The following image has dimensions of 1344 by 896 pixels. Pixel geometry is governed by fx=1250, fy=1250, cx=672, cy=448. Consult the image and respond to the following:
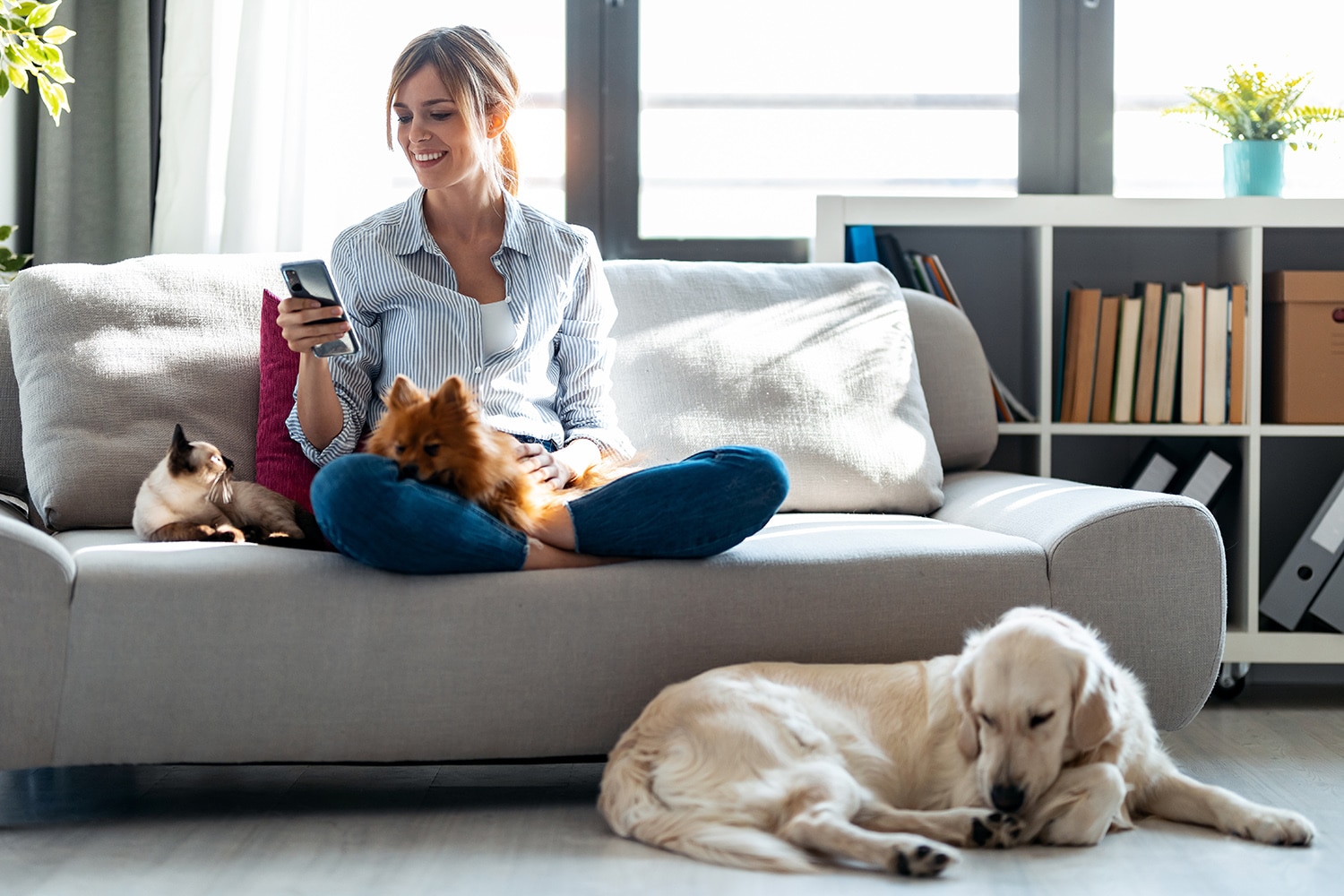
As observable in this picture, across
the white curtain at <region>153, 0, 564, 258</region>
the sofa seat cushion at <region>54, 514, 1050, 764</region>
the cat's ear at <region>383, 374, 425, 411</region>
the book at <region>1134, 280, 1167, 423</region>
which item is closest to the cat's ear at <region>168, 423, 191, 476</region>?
the sofa seat cushion at <region>54, 514, 1050, 764</region>

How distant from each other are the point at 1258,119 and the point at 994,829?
209 centimetres

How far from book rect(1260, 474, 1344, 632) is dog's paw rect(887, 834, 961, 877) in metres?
1.70

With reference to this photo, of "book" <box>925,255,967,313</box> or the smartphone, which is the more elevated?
"book" <box>925,255,967,313</box>

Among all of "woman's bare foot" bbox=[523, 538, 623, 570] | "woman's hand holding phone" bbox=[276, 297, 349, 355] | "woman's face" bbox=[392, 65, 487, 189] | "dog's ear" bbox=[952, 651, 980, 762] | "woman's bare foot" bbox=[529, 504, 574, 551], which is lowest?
"dog's ear" bbox=[952, 651, 980, 762]

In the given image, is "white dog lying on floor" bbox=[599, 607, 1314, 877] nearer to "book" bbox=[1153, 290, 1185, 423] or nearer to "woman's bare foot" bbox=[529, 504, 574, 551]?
"woman's bare foot" bbox=[529, 504, 574, 551]

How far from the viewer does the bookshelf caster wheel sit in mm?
2801

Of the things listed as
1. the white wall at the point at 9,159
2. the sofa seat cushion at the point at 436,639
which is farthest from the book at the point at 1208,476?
the white wall at the point at 9,159

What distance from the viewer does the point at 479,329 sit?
7.16ft

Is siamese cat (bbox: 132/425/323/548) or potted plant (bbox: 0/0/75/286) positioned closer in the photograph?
siamese cat (bbox: 132/425/323/548)

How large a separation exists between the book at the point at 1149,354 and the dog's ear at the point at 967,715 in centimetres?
154

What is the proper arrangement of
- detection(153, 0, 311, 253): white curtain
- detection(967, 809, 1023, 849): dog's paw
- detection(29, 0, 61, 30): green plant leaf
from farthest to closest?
detection(153, 0, 311, 253): white curtain < detection(29, 0, 61, 30): green plant leaf < detection(967, 809, 1023, 849): dog's paw

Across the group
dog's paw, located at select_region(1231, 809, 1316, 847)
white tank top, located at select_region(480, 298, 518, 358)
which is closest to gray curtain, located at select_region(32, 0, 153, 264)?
white tank top, located at select_region(480, 298, 518, 358)

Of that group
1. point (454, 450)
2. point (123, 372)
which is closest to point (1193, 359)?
point (454, 450)

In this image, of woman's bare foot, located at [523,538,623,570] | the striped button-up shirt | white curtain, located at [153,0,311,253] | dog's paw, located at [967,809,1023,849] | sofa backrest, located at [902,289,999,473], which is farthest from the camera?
white curtain, located at [153,0,311,253]
